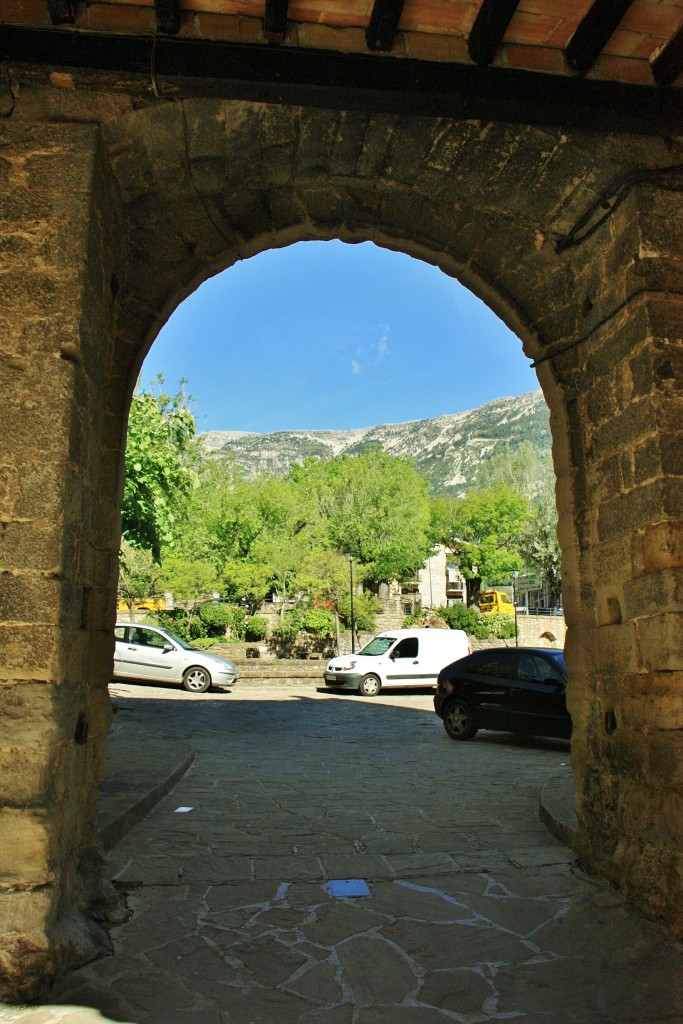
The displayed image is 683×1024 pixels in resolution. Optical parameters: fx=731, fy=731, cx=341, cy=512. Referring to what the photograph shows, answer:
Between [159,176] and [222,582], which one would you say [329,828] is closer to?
[159,176]

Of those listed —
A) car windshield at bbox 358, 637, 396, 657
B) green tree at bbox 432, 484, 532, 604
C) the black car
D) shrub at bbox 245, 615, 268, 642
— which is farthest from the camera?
green tree at bbox 432, 484, 532, 604

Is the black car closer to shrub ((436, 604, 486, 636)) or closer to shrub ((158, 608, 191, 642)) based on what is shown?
shrub ((158, 608, 191, 642))

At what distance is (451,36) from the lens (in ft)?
12.1

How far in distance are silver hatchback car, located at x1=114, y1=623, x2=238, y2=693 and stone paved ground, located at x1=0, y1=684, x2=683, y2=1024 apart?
9.75m

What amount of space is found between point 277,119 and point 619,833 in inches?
165

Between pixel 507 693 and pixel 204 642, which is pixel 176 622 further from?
pixel 507 693

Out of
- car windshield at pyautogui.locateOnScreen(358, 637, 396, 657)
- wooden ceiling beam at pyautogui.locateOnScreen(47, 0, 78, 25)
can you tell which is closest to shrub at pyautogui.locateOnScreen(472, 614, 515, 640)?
car windshield at pyautogui.locateOnScreen(358, 637, 396, 657)

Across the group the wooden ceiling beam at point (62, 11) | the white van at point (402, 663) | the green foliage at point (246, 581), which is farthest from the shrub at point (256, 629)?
the wooden ceiling beam at point (62, 11)

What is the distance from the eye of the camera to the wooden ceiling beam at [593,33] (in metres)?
3.32

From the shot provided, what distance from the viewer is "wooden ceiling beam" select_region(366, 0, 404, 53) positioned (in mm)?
3311

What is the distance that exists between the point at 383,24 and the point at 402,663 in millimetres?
15417

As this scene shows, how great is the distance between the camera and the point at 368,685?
17.6 m

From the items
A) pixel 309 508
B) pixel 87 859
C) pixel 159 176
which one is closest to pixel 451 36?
pixel 159 176

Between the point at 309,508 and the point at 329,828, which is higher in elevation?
the point at 309,508
